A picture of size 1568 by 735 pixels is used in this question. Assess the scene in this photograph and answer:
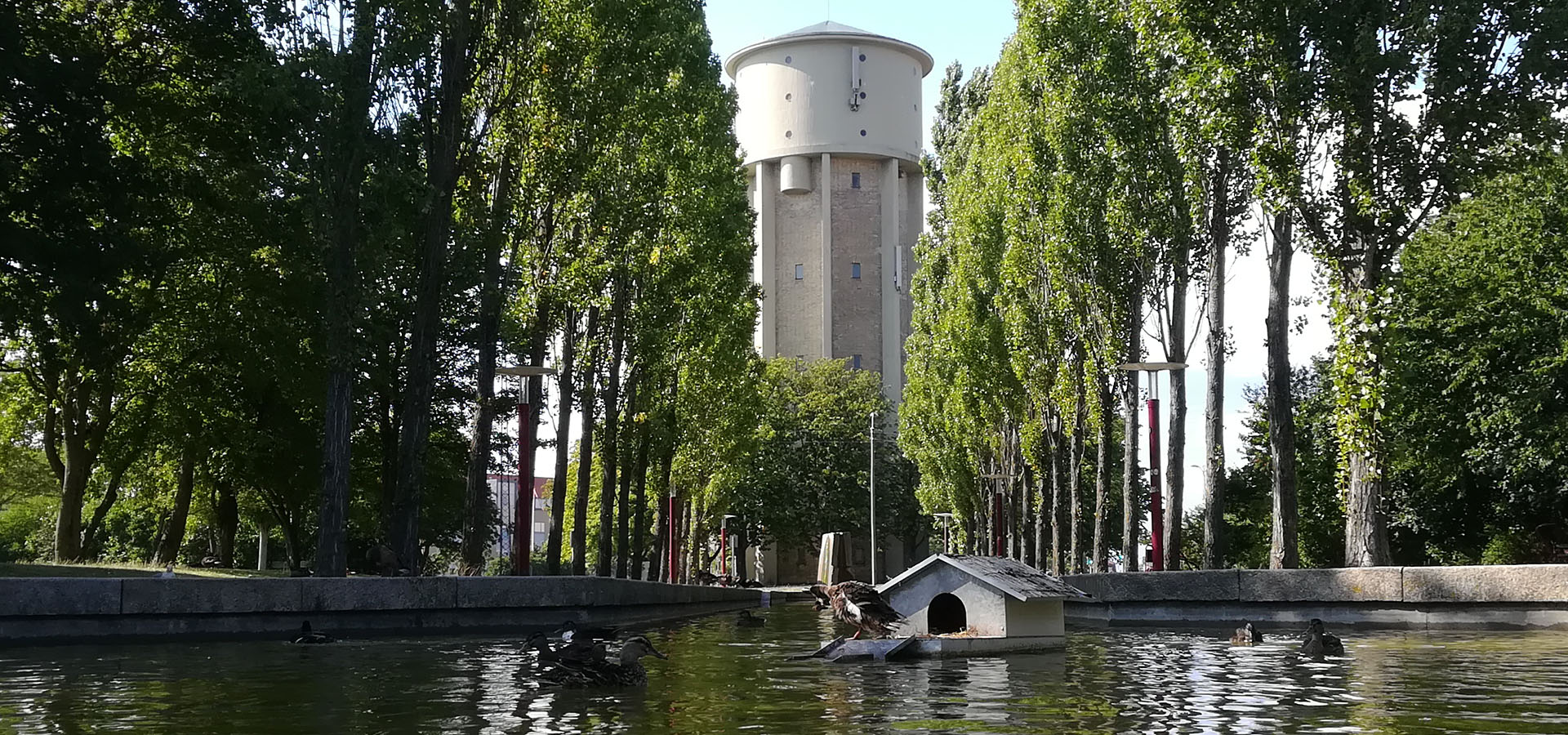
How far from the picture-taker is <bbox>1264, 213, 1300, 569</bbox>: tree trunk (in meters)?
22.7

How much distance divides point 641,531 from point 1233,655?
27023mm

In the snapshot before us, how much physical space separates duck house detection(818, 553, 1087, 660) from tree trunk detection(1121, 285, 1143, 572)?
44.4 feet

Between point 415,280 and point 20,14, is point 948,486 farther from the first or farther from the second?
point 20,14

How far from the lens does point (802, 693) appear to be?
407 inches

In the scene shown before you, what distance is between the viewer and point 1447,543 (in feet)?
123

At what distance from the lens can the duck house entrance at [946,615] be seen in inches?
629

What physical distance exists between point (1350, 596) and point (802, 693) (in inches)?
507

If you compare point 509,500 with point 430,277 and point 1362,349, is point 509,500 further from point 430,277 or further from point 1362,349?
point 1362,349

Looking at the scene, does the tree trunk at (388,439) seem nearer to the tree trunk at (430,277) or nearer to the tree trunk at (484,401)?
the tree trunk at (484,401)

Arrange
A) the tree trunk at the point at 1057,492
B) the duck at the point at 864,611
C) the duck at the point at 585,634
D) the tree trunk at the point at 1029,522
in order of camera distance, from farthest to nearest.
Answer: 1. the tree trunk at the point at 1029,522
2. the tree trunk at the point at 1057,492
3. the duck at the point at 864,611
4. the duck at the point at 585,634

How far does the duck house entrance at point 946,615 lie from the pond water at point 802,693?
1.31 metres

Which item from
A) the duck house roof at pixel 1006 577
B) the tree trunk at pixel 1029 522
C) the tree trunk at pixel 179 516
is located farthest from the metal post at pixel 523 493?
the tree trunk at pixel 1029 522

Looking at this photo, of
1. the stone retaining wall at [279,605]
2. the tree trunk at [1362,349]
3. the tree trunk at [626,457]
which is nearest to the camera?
the stone retaining wall at [279,605]

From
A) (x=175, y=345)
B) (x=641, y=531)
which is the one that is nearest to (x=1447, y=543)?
(x=641, y=531)
